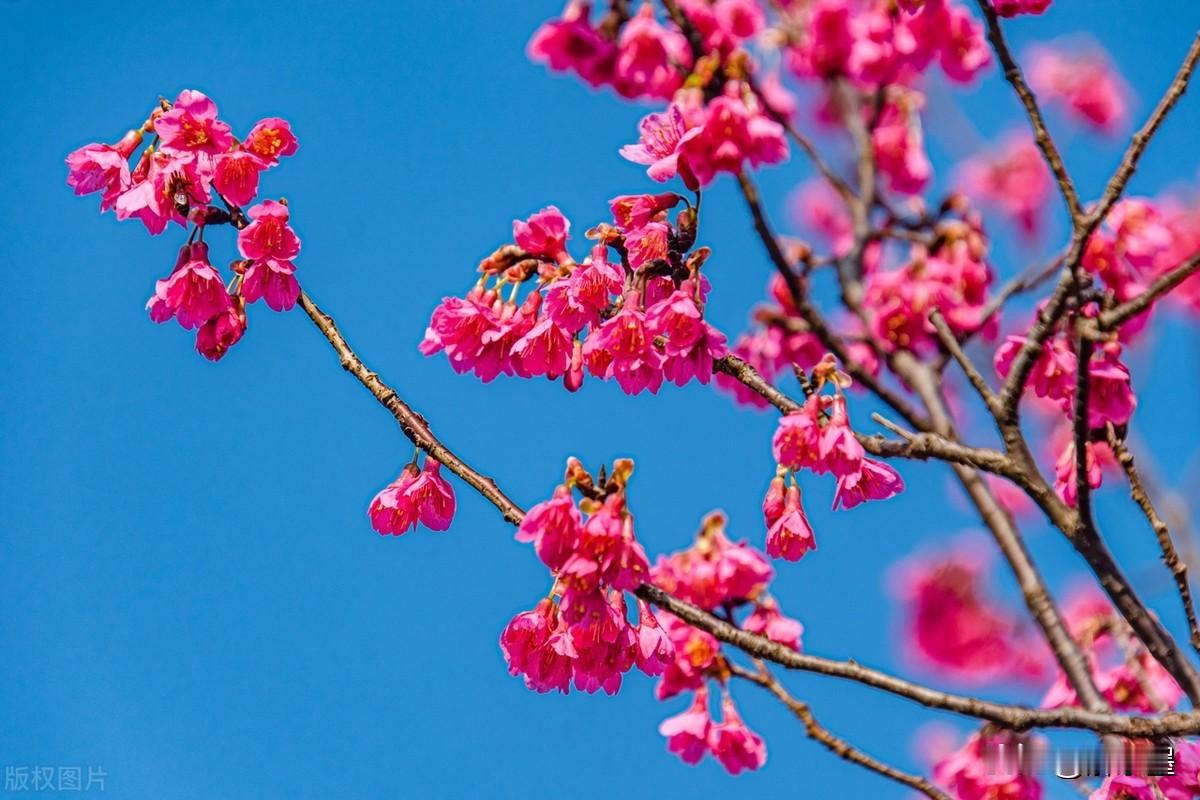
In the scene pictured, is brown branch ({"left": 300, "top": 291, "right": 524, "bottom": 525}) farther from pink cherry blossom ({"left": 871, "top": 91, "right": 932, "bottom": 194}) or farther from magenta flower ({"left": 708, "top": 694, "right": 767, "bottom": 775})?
pink cherry blossom ({"left": 871, "top": 91, "right": 932, "bottom": 194})

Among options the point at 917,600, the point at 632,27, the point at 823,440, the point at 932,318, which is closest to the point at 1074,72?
the point at 917,600

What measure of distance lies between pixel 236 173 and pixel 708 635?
1.69m

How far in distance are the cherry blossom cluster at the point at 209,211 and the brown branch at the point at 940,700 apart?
3.97 ft

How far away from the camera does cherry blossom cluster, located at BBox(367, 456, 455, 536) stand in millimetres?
2701

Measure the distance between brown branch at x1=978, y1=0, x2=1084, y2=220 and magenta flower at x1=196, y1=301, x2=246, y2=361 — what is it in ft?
5.92

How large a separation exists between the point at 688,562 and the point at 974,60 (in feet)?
7.74

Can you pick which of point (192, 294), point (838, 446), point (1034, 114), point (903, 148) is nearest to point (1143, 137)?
point (1034, 114)

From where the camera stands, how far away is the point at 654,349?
251 cm

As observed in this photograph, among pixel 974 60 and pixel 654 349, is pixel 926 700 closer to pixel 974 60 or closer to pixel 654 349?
pixel 654 349

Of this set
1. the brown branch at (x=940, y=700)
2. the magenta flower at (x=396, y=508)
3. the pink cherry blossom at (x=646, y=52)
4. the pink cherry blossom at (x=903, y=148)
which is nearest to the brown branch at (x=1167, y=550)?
the brown branch at (x=940, y=700)

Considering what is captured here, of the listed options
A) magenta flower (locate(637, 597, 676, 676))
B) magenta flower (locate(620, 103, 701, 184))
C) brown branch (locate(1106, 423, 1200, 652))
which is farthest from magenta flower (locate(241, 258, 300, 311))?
brown branch (locate(1106, 423, 1200, 652))

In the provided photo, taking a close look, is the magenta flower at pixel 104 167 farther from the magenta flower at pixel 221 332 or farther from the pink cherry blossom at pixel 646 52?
the pink cherry blossom at pixel 646 52

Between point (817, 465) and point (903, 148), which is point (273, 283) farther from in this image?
point (903, 148)

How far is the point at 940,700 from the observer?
6.74 ft
